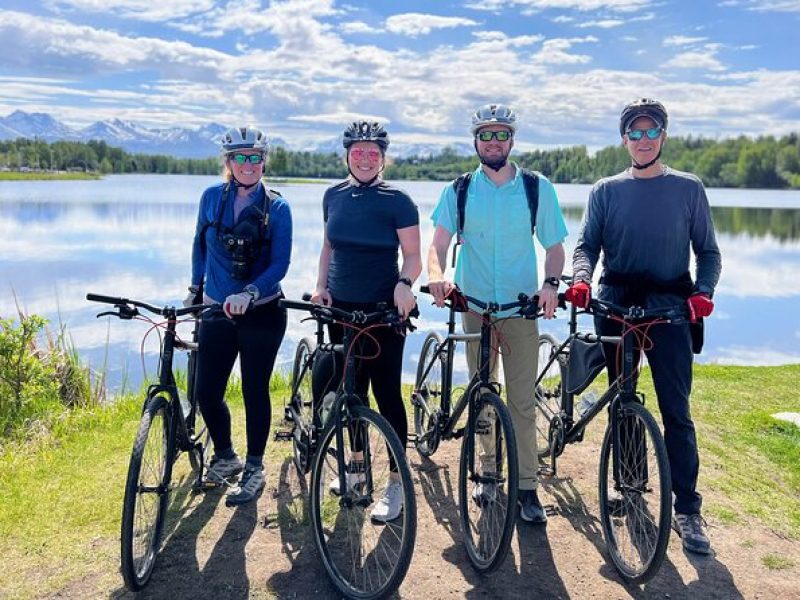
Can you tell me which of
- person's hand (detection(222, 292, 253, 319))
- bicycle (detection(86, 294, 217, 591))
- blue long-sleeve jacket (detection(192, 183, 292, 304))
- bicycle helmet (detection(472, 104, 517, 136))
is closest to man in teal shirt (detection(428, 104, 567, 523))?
bicycle helmet (detection(472, 104, 517, 136))

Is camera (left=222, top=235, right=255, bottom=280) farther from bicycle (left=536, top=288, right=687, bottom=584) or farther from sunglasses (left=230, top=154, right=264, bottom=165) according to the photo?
bicycle (left=536, top=288, right=687, bottom=584)

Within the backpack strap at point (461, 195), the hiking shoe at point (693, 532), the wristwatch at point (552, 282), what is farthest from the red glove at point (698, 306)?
the backpack strap at point (461, 195)

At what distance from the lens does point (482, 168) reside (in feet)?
14.4

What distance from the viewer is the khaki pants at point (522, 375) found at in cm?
448

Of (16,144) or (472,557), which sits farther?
(16,144)

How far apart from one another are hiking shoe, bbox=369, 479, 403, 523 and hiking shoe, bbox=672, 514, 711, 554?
5.66 ft

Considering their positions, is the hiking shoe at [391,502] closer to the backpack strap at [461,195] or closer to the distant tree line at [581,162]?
the backpack strap at [461,195]

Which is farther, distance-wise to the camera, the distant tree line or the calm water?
the distant tree line

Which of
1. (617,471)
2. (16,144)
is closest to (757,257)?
(617,471)

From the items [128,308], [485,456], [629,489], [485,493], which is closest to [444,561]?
[485,493]

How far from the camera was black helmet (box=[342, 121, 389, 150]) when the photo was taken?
4.31 m

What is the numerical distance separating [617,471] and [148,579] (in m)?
2.71

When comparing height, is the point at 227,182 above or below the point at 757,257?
above

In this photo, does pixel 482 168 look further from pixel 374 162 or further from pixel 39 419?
pixel 39 419
